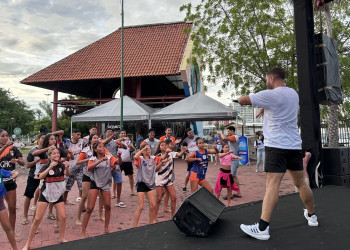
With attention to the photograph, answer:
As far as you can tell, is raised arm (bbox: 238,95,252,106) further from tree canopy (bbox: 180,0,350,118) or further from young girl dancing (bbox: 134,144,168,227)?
tree canopy (bbox: 180,0,350,118)

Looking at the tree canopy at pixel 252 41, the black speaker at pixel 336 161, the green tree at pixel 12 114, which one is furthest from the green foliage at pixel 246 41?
the green tree at pixel 12 114

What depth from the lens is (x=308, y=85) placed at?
6199 mm

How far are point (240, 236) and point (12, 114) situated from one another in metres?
51.2

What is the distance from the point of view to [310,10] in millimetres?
6332

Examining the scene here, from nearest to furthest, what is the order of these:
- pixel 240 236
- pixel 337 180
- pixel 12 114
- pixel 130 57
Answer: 1. pixel 240 236
2. pixel 337 180
3. pixel 130 57
4. pixel 12 114

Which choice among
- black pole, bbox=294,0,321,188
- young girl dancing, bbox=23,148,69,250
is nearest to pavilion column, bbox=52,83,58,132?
young girl dancing, bbox=23,148,69,250

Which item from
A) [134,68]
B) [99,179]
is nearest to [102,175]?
[99,179]

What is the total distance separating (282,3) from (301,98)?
6833mm

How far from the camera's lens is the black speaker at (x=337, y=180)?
6270 millimetres

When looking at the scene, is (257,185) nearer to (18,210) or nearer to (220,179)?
(220,179)

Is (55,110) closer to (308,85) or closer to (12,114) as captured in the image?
(308,85)

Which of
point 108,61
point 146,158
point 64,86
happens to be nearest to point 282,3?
point 146,158

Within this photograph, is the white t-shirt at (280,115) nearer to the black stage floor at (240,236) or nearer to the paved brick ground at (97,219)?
the black stage floor at (240,236)

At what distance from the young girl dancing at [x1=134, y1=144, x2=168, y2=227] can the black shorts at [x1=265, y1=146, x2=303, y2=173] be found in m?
2.23
